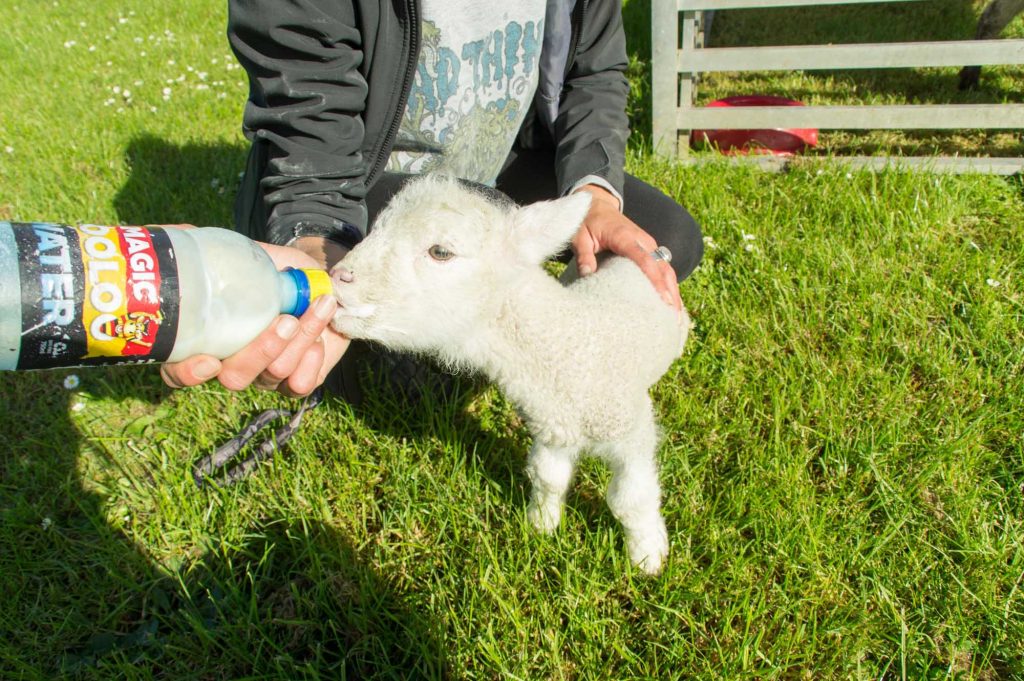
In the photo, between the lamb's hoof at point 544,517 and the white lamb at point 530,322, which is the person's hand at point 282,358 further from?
the lamb's hoof at point 544,517

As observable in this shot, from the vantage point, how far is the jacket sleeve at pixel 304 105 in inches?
83.2

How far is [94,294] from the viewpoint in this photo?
1.24m

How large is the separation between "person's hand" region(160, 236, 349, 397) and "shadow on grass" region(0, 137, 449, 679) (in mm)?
684

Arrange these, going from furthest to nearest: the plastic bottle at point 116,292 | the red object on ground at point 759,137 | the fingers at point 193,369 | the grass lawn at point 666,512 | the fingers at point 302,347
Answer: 1. the red object on ground at point 759,137
2. the grass lawn at point 666,512
3. the fingers at point 302,347
4. the fingers at point 193,369
5. the plastic bottle at point 116,292

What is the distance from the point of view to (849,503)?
89.8 inches

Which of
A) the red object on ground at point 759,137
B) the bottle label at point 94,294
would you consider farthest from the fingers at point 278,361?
the red object on ground at point 759,137

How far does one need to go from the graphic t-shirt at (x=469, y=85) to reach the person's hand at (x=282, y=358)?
979 millimetres

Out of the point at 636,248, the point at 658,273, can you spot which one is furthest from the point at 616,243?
the point at 658,273

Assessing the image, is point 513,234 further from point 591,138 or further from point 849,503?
point 849,503

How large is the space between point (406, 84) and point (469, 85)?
323mm

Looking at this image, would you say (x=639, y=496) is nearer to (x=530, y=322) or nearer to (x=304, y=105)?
(x=530, y=322)

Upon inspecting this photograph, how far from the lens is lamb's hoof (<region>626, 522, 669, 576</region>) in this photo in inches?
84.0

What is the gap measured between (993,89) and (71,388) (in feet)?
19.7

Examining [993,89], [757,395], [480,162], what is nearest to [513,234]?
[480,162]
